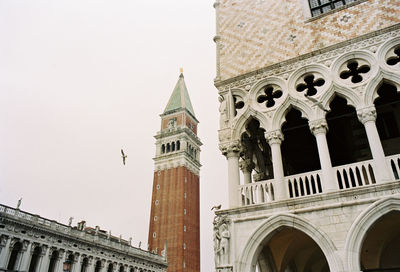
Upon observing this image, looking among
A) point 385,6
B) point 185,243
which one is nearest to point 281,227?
point 385,6

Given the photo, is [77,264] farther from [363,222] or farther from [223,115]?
[363,222]

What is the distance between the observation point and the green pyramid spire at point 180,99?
261 feet

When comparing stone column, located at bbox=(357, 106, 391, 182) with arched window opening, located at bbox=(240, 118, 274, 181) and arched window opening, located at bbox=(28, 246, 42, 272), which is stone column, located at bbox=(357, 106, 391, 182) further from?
arched window opening, located at bbox=(28, 246, 42, 272)

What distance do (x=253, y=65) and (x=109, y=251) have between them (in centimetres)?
3519

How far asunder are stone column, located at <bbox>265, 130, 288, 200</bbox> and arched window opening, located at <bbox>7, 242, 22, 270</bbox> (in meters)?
27.4

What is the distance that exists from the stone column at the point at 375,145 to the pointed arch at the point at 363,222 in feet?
2.23

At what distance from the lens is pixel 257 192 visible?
10242mm

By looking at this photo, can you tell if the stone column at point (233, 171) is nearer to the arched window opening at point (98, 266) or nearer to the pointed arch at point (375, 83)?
the pointed arch at point (375, 83)

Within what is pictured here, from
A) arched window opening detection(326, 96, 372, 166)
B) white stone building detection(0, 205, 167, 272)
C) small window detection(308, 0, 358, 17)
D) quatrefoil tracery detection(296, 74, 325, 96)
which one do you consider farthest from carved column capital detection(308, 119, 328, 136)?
white stone building detection(0, 205, 167, 272)

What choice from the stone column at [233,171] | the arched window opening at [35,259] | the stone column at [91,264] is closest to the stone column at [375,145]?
the stone column at [233,171]

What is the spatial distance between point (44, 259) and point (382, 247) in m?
30.0

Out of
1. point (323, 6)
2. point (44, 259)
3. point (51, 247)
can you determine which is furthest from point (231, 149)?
point (51, 247)

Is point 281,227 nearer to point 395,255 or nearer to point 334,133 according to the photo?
point 395,255

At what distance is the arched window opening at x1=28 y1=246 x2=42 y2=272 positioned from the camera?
29575 mm
